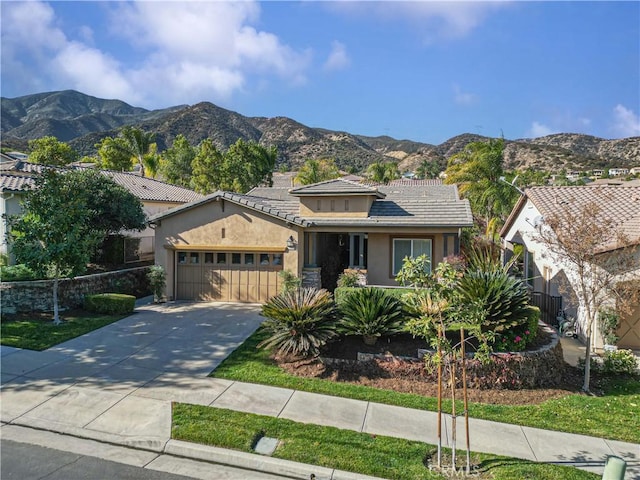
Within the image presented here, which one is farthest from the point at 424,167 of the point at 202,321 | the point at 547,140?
the point at 202,321

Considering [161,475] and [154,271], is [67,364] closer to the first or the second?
[161,475]

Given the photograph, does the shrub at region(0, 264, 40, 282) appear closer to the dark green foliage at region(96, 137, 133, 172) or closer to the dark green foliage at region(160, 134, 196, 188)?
the dark green foliage at region(160, 134, 196, 188)

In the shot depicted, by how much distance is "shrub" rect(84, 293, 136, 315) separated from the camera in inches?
572

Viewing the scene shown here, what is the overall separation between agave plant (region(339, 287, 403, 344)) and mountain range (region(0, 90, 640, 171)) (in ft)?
286

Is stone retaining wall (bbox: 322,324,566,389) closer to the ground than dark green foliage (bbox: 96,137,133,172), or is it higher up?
closer to the ground

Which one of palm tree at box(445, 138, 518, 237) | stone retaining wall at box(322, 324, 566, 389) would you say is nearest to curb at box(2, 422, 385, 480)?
stone retaining wall at box(322, 324, 566, 389)

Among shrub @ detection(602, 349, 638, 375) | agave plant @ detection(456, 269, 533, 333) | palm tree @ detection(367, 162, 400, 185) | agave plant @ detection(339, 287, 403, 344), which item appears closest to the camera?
agave plant @ detection(456, 269, 533, 333)

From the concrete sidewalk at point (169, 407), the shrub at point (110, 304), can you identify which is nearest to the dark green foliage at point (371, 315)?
the concrete sidewalk at point (169, 407)

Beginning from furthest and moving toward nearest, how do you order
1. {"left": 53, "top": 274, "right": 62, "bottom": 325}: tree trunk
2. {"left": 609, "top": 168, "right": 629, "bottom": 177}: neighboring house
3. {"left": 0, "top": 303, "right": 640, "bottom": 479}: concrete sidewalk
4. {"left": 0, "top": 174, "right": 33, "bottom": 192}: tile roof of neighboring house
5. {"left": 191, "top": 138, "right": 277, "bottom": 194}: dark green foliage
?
1. {"left": 609, "top": 168, "right": 629, "bottom": 177}: neighboring house
2. {"left": 191, "top": 138, "right": 277, "bottom": 194}: dark green foliage
3. {"left": 0, "top": 174, "right": 33, "bottom": 192}: tile roof of neighboring house
4. {"left": 53, "top": 274, "right": 62, "bottom": 325}: tree trunk
5. {"left": 0, "top": 303, "right": 640, "bottom": 479}: concrete sidewalk

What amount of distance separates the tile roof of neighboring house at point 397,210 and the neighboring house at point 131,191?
21.9 ft

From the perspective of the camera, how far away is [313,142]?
112 m

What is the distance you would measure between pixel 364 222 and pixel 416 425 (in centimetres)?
1032

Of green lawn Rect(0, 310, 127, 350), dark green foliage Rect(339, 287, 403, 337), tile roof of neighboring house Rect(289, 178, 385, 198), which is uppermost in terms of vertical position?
tile roof of neighboring house Rect(289, 178, 385, 198)

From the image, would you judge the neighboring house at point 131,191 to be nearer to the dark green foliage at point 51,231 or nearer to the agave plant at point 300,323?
the dark green foliage at point 51,231
